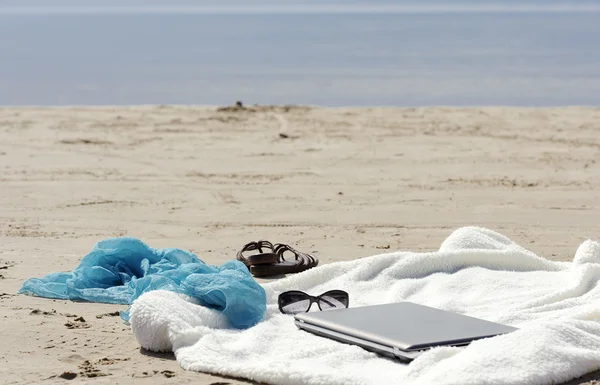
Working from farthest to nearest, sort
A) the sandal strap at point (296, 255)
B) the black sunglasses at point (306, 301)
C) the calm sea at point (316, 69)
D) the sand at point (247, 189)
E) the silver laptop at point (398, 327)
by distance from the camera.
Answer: the calm sea at point (316, 69) → the sandal strap at point (296, 255) → the sand at point (247, 189) → the black sunglasses at point (306, 301) → the silver laptop at point (398, 327)

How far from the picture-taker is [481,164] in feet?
34.3

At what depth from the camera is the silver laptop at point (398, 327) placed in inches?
166

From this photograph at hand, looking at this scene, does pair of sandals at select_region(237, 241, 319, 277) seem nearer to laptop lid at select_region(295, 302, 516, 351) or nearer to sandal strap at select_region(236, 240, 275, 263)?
sandal strap at select_region(236, 240, 275, 263)

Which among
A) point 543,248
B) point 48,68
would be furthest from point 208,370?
point 48,68

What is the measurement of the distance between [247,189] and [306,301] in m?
4.59

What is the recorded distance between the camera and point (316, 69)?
25.3m

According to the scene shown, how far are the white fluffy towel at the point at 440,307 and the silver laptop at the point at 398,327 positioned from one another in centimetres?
6

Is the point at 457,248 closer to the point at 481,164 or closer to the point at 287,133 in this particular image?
the point at 481,164

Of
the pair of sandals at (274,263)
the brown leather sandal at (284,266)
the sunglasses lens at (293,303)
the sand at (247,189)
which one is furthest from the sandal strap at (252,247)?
the sunglasses lens at (293,303)

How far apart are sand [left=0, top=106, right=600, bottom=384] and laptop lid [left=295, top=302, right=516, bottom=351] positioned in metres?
0.63

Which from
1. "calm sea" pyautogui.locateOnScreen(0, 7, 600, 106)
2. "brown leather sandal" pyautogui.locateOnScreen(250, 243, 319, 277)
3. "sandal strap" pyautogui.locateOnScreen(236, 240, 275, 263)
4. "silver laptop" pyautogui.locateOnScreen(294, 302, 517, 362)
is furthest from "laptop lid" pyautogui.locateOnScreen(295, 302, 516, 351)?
"calm sea" pyautogui.locateOnScreen(0, 7, 600, 106)

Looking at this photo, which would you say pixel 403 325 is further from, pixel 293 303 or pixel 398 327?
pixel 293 303

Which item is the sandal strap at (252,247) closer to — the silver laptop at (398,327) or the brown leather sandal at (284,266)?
the brown leather sandal at (284,266)

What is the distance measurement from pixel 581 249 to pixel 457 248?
695mm
